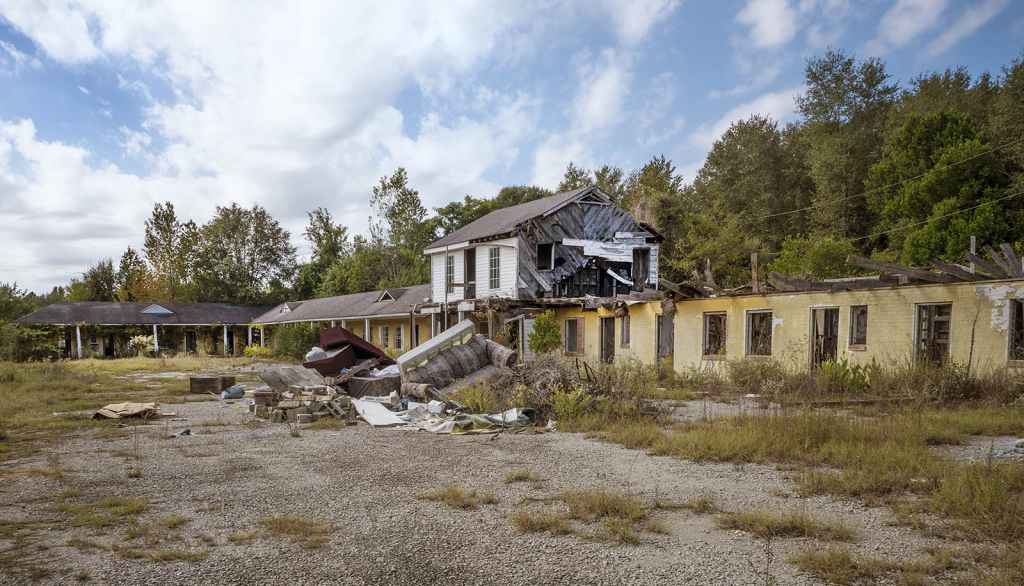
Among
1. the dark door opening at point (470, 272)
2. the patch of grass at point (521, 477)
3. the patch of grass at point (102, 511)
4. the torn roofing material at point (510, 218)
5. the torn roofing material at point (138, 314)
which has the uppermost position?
the torn roofing material at point (510, 218)

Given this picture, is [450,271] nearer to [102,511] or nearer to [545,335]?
[545,335]

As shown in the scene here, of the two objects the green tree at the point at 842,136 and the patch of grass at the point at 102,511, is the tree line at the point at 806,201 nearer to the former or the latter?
the green tree at the point at 842,136

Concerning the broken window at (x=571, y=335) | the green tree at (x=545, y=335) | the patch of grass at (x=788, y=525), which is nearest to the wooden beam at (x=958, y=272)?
the patch of grass at (x=788, y=525)

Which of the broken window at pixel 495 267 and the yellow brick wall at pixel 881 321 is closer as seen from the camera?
the yellow brick wall at pixel 881 321

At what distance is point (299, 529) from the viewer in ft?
16.8

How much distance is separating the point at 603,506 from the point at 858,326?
14.6 metres

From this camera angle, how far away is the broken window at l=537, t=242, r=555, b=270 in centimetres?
2458

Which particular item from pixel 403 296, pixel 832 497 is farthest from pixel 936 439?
pixel 403 296

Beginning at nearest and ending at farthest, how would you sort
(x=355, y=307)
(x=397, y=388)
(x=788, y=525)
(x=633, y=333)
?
(x=788, y=525)
(x=397, y=388)
(x=633, y=333)
(x=355, y=307)

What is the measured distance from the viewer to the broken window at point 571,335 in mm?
22391

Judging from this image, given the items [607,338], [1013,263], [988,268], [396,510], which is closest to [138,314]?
[607,338]

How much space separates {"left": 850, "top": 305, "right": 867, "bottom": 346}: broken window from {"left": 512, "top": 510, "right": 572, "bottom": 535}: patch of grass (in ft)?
36.2

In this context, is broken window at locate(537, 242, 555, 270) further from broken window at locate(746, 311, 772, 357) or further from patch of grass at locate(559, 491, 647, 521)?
patch of grass at locate(559, 491, 647, 521)

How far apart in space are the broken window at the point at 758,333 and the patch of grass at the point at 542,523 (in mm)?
11806
